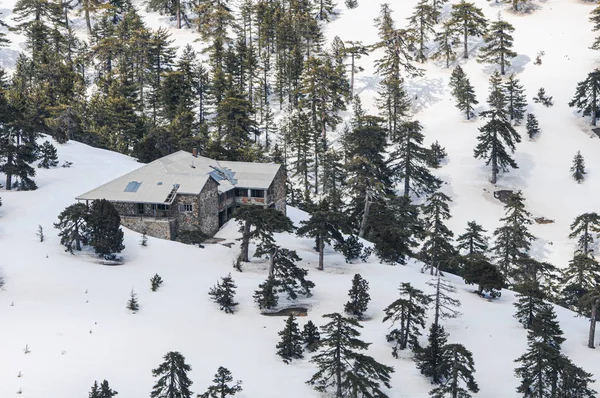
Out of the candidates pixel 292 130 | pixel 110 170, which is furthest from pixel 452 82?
pixel 110 170

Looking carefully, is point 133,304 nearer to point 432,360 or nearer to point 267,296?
point 267,296

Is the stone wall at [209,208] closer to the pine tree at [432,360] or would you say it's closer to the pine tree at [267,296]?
the pine tree at [267,296]

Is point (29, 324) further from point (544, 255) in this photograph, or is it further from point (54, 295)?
point (544, 255)

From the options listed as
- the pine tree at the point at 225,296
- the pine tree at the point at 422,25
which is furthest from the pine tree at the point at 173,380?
the pine tree at the point at 422,25

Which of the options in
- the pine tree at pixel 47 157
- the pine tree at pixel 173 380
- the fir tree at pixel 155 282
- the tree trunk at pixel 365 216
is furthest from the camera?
the pine tree at pixel 47 157

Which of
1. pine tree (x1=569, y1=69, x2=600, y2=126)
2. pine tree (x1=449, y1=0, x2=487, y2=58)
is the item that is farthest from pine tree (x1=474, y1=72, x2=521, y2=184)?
pine tree (x1=449, y1=0, x2=487, y2=58)
